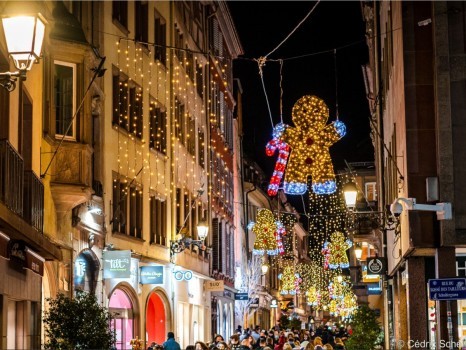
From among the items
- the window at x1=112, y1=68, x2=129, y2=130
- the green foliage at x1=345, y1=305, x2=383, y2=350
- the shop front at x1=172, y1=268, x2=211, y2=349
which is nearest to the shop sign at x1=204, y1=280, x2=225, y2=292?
the shop front at x1=172, y1=268, x2=211, y2=349

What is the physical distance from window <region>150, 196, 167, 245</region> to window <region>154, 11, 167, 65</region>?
5240mm

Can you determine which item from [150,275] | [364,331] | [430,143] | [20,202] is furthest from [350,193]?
[20,202]

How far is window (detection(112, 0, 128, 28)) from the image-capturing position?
1203 inches

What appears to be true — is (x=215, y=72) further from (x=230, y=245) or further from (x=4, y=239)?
(x=4, y=239)

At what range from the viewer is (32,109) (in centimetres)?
1945

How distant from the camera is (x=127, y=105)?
3152 centimetres

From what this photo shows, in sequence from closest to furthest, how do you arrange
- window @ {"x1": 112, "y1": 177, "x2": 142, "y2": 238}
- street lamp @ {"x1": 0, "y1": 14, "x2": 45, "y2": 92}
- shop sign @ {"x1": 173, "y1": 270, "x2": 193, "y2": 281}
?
street lamp @ {"x1": 0, "y1": 14, "x2": 45, "y2": 92} < window @ {"x1": 112, "y1": 177, "x2": 142, "y2": 238} < shop sign @ {"x1": 173, "y1": 270, "x2": 193, "y2": 281}

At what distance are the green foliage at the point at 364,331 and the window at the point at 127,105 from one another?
1120 cm

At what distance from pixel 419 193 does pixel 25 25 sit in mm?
15918

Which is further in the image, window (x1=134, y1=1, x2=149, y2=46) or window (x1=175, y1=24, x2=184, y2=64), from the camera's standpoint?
window (x1=175, y1=24, x2=184, y2=64)

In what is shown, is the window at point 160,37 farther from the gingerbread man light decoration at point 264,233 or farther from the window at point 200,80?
the gingerbread man light decoration at point 264,233

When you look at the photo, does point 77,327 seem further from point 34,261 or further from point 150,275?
point 150,275

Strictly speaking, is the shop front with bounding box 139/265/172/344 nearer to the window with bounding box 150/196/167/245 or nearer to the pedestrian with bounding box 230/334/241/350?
the window with bounding box 150/196/167/245

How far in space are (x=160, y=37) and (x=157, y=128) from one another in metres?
3.95
